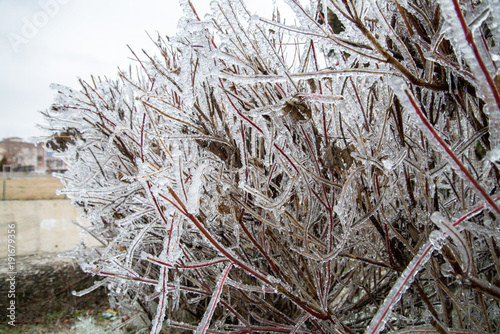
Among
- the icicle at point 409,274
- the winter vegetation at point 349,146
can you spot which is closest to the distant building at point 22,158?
the winter vegetation at point 349,146

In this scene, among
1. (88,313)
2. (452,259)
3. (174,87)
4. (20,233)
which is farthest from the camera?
(20,233)

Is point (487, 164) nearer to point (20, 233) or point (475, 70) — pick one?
point (475, 70)

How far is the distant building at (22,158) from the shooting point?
35.1 m

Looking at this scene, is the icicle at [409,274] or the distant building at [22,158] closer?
the icicle at [409,274]

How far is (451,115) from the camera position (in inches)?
38.3

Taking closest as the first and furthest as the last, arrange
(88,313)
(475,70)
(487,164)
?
(475,70) → (487,164) → (88,313)

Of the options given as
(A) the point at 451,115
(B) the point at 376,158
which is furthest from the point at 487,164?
(B) the point at 376,158

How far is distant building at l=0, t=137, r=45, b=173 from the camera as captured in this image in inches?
1381

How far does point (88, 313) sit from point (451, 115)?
515 centimetres

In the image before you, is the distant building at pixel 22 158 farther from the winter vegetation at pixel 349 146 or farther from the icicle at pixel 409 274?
the icicle at pixel 409 274

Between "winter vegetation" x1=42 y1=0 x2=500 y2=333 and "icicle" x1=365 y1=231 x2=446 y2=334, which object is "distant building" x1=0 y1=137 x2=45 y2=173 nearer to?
"winter vegetation" x1=42 y1=0 x2=500 y2=333

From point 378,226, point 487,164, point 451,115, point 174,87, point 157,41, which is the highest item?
point 157,41

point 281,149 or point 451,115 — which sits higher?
point 451,115

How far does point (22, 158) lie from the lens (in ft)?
152
